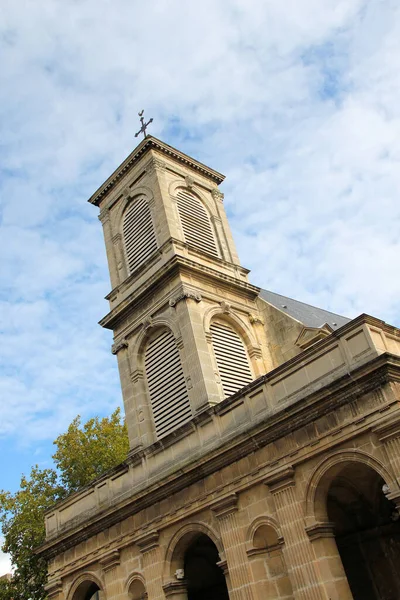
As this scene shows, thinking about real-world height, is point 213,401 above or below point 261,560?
above

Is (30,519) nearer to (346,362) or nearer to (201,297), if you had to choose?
(201,297)

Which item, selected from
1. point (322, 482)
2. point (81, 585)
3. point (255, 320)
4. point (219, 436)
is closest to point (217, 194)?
point (255, 320)

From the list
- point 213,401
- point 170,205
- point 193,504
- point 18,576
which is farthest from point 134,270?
point 18,576

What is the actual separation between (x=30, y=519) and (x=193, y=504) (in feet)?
49.7

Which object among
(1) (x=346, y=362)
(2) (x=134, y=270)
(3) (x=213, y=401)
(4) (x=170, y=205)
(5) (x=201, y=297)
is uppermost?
(4) (x=170, y=205)

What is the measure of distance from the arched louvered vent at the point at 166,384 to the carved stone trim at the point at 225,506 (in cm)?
404

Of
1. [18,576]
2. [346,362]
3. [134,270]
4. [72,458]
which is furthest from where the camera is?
[72,458]

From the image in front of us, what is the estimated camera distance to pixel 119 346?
2125 centimetres

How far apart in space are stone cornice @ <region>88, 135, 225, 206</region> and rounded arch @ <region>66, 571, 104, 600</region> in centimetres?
1445

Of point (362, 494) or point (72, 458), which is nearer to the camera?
point (362, 494)

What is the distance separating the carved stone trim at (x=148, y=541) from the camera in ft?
50.7

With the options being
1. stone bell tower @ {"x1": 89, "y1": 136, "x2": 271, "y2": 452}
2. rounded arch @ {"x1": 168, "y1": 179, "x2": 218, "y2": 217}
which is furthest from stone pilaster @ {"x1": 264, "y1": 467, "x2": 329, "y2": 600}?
rounded arch @ {"x1": 168, "y1": 179, "x2": 218, "y2": 217}

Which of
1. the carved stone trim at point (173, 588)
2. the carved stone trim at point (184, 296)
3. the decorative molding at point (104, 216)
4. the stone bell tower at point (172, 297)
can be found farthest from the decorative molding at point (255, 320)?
the carved stone trim at point (173, 588)

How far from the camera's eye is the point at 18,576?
26516mm
